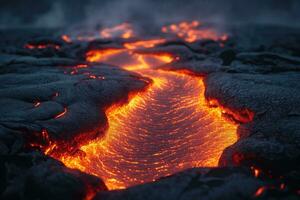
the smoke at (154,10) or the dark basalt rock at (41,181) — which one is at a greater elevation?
the smoke at (154,10)

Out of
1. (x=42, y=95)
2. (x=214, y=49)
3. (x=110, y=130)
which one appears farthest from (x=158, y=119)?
(x=214, y=49)

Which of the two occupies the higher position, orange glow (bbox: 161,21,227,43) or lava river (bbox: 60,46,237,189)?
orange glow (bbox: 161,21,227,43)

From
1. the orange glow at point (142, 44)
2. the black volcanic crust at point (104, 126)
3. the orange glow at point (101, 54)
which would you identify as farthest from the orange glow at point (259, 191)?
the orange glow at point (142, 44)

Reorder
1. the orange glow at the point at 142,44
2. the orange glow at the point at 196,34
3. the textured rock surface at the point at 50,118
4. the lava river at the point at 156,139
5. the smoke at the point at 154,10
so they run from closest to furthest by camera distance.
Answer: the textured rock surface at the point at 50,118 → the lava river at the point at 156,139 → the orange glow at the point at 142,44 → the orange glow at the point at 196,34 → the smoke at the point at 154,10

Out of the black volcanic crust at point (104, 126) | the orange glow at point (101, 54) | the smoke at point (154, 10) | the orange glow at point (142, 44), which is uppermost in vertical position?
the smoke at point (154, 10)

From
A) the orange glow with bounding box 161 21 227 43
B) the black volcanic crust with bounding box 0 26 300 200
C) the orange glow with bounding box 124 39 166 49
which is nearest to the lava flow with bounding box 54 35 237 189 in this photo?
the black volcanic crust with bounding box 0 26 300 200

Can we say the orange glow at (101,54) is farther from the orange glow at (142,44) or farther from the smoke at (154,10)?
the smoke at (154,10)

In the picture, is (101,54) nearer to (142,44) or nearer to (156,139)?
(142,44)

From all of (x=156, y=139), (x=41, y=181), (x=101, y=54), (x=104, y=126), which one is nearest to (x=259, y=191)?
(x=156, y=139)

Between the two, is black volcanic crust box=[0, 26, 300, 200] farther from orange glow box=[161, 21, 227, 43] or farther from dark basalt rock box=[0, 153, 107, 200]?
orange glow box=[161, 21, 227, 43]
